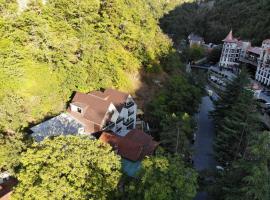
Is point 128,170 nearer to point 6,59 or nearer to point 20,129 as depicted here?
point 20,129

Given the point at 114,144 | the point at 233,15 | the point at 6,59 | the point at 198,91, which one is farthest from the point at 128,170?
the point at 233,15

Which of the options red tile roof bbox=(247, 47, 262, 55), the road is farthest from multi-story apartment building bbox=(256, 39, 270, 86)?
the road

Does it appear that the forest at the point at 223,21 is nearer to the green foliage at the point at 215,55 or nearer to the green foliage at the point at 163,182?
the green foliage at the point at 215,55

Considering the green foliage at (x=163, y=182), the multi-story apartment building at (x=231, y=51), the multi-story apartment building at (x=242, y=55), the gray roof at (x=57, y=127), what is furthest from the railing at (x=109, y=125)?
the multi-story apartment building at (x=231, y=51)

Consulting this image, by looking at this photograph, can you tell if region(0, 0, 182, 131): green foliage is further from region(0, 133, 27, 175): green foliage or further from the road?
the road

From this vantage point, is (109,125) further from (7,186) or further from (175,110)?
(7,186)

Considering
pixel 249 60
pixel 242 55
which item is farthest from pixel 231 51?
pixel 249 60
